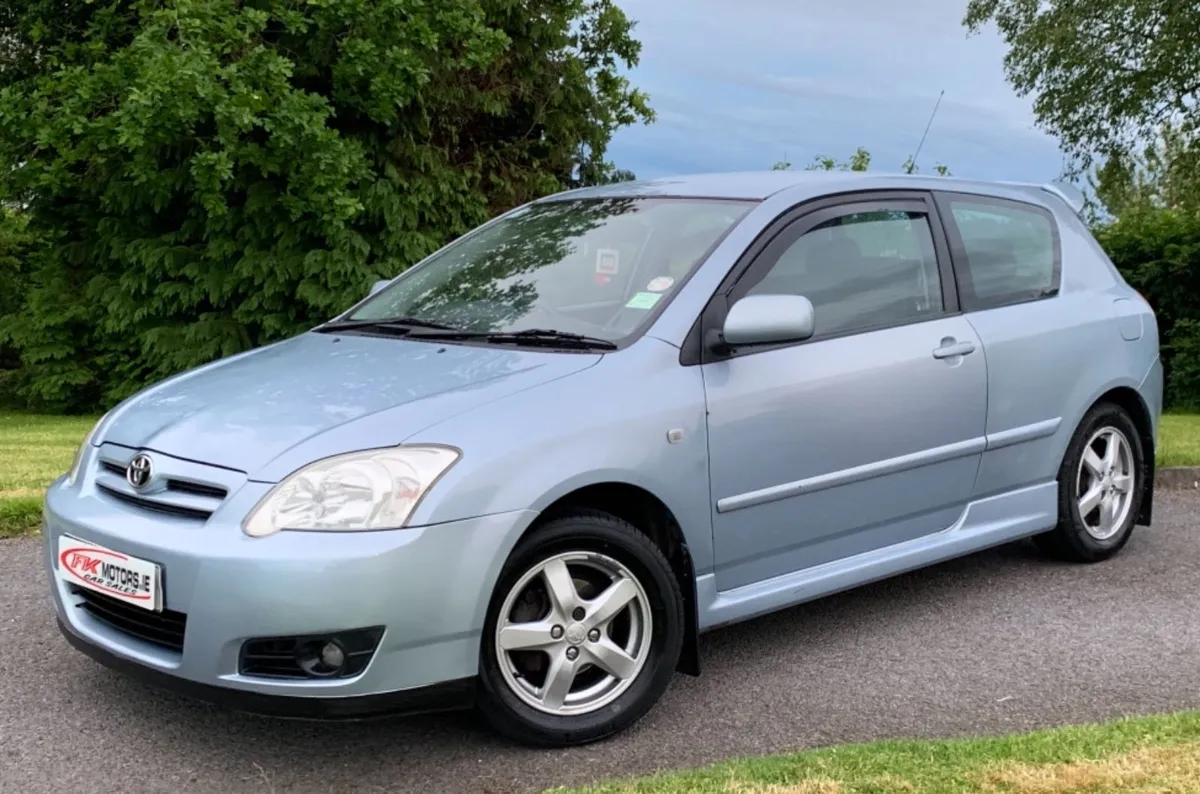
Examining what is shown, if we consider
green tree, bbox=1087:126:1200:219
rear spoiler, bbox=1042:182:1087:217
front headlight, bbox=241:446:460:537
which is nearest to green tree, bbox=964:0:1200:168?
green tree, bbox=1087:126:1200:219

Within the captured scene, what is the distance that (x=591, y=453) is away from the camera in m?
3.52

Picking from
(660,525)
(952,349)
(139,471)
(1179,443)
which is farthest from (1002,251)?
(1179,443)

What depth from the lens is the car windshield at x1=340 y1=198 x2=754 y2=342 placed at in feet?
13.6

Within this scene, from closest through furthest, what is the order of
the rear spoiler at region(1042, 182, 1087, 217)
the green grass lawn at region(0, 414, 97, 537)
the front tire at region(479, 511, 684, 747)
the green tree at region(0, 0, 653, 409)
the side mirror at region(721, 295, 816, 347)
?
the front tire at region(479, 511, 684, 747), the side mirror at region(721, 295, 816, 347), the rear spoiler at region(1042, 182, 1087, 217), the green grass lawn at region(0, 414, 97, 537), the green tree at region(0, 0, 653, 409)

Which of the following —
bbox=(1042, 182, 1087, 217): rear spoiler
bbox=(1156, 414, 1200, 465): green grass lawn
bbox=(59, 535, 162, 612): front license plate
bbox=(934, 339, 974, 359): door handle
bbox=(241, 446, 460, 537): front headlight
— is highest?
bbox=(1042, 182, 1087, 217): rear spoiler

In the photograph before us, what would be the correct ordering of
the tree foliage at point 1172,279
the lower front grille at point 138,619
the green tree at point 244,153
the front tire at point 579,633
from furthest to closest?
the tree foliage at point 1172,279 < the green tree at point 244,153 < the front tire at point 579,633 < the lower front grille at point 138,619

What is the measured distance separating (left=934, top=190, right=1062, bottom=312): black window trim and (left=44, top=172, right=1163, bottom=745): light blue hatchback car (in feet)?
0.05

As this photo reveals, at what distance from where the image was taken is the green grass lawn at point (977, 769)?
3.05 meters

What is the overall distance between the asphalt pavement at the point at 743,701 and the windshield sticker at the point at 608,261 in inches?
58.4

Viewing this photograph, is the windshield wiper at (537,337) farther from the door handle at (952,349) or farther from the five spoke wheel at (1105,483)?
the five spoke wheel at (1105,483)

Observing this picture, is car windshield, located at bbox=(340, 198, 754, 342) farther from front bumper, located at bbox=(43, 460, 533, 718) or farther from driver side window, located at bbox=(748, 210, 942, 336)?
front bumper, located at bbox=(43, 460, 533, 718)

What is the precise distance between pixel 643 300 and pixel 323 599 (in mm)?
1566

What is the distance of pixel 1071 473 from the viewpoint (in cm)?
534

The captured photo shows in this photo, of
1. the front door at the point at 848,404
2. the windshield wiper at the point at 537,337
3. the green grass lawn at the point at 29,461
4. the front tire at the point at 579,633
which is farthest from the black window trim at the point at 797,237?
the green grass lawn at the point at 29,461
